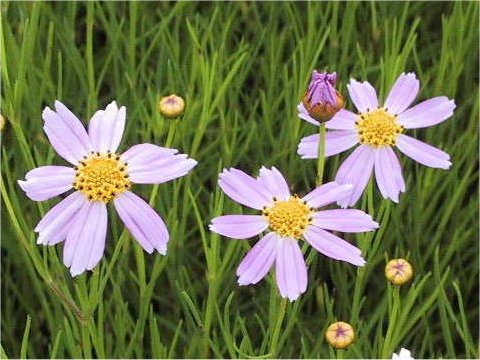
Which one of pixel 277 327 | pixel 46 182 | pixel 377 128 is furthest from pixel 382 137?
pixel 46 182

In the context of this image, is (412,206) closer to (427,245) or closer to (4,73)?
(427,245)

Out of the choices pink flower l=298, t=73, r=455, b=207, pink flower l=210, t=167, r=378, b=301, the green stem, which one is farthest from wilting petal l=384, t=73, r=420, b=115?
the green stem

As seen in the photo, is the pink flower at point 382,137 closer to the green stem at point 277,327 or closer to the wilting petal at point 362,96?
the wilting petal at point 362,96

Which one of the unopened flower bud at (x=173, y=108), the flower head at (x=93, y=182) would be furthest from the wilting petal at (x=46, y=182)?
the unopened flower bud at (x=173, y=108)

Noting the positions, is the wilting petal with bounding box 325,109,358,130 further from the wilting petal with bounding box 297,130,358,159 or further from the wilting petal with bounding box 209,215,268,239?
the wilting petal with bounding box 209,215,268,239

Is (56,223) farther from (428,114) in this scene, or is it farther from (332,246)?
(428,114)

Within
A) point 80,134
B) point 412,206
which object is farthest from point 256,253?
point 412,206

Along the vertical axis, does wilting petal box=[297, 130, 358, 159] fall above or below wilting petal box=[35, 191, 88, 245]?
above
